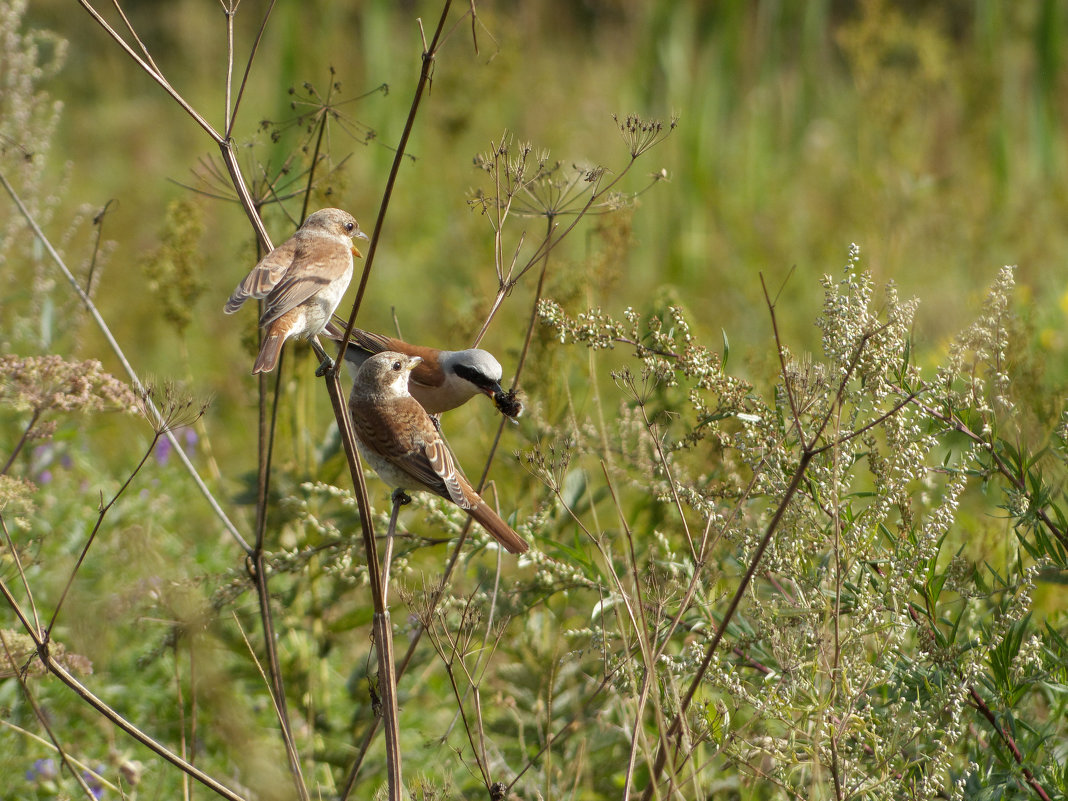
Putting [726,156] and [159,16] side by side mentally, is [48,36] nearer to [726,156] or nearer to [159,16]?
[726,156]

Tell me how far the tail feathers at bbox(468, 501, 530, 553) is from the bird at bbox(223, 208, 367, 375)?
0.53 metres

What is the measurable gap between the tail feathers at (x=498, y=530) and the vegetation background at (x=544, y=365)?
0.18 m

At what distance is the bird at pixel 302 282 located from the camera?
256 cm

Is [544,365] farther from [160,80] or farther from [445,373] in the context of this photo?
[160,80]

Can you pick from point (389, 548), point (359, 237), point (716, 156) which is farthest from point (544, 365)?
point (716, 156)

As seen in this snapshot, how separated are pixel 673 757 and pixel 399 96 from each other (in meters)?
6.41

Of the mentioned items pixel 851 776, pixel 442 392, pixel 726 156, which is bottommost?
pixel 851 776

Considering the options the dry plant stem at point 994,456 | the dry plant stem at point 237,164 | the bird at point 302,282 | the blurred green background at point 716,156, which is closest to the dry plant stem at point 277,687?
the dry plant stem at point 237,164

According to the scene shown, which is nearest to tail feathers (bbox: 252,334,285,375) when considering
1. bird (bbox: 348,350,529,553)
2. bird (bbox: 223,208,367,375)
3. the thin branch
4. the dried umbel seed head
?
bird (bbox: 223,208,367,375)

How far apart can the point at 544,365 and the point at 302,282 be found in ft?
2.57

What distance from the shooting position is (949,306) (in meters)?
5.51

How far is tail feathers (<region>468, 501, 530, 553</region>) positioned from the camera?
2.17 meters

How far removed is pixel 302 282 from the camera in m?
2.67

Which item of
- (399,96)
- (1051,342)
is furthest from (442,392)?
(399,96)
